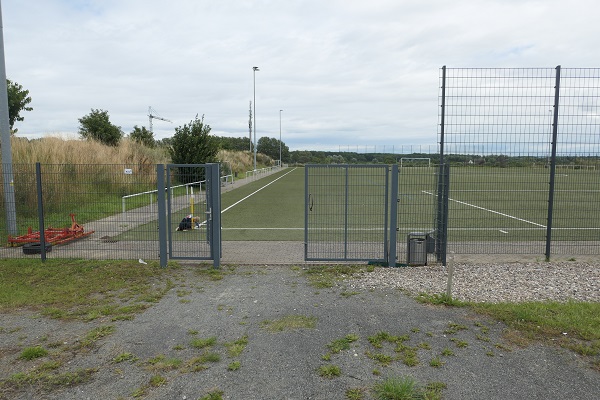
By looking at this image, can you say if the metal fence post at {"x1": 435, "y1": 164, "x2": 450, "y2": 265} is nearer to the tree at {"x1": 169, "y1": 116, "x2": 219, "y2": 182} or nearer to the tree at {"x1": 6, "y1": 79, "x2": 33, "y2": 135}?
the tree at {"x1": 169, "y1": 116, "x2": 219, "y2": 182}

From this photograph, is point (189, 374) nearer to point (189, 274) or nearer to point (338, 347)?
point (338, 347)

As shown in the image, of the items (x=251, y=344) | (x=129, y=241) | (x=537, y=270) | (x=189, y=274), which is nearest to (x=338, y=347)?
(x=251, y=344)

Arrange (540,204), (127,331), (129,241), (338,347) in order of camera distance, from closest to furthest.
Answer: (338,347), (127,331), (129,241), (540,204)

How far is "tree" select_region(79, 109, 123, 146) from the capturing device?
32.8 m

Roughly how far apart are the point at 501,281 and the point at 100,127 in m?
33.9

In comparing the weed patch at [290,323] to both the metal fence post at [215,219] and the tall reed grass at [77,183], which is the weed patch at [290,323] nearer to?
the metal fence post at [215,219]

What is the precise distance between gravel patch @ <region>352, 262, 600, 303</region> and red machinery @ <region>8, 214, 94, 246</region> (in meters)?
6.75

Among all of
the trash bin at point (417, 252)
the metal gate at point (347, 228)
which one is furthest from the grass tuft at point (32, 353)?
the trash bin at point (417, 252)

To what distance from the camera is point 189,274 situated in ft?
24.7

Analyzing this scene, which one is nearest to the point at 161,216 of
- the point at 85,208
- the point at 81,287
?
the point at 81,287

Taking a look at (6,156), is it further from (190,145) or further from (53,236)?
(190,145)

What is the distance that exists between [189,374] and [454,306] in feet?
11.7

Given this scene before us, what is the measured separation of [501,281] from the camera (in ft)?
22.6

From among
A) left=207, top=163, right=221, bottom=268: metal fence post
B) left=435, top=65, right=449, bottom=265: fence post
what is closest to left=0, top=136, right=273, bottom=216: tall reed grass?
left=207, top=163, right=221, bottom=268: metal fence post
